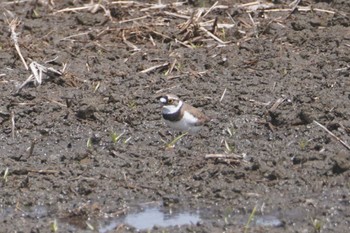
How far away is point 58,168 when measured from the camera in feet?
30.4

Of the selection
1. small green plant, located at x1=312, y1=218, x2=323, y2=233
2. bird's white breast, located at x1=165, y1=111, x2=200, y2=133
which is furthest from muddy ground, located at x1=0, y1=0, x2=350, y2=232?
bird's white breast, located at x1=165, y1=111, x2=200, y2=133

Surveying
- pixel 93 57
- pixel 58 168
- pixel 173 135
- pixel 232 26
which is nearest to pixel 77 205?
pixel 58 168

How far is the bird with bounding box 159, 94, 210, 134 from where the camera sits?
9.78 m

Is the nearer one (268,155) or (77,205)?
(77,205)

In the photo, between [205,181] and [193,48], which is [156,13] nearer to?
[193,48]

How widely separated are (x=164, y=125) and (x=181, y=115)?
55cm

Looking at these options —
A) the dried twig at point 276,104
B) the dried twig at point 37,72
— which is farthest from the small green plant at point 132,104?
the dried twig at point 276,104

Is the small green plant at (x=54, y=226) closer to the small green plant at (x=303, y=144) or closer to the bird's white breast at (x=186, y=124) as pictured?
the bird's white breast at (x=186, y=124)

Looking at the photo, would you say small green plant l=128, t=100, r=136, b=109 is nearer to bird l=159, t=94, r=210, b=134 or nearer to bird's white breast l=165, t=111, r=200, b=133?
bird l=159, t=94, r=210, b=134

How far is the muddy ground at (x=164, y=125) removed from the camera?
8.61 metres

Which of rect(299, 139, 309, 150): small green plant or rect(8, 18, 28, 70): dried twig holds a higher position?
rect(299, 139, 309, 150): small green plant

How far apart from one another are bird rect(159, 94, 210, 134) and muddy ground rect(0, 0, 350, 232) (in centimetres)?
14

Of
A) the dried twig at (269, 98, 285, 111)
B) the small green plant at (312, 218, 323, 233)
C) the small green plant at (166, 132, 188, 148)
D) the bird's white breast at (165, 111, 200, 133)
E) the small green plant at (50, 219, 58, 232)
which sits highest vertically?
the small green plant at (312, 218, 323, 233)

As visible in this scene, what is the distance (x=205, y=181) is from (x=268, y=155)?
0.76 metres
